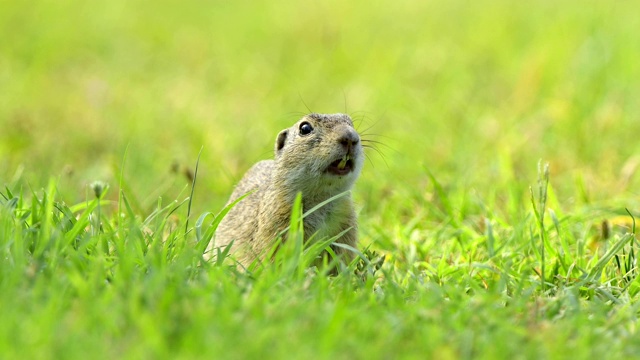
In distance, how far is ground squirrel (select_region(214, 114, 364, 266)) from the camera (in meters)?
4.25

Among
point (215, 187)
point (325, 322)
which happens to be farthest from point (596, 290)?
point (215, 187)

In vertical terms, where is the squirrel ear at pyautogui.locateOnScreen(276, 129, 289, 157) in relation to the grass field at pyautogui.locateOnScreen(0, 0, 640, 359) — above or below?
above

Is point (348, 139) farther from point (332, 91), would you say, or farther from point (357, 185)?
point (332, 91)

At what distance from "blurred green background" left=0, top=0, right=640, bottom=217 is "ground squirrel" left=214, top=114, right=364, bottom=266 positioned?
2.55 feet

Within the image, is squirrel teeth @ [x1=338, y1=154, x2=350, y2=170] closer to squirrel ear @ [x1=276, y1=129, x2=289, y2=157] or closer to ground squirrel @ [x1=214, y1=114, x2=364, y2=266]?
ground squirrel @ [x1=214, y1=114, x2=364, y2=266]

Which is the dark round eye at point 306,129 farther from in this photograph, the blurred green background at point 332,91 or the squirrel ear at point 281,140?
the blurred green background at point 332,91

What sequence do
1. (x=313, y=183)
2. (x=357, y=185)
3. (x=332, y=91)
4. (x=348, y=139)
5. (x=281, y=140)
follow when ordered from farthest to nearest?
(x=332, y=91) < (x=357, y=185) < (x=281, y=140) < (x=313, y=183) < (x=348, y=139)

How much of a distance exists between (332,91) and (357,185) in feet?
9.01

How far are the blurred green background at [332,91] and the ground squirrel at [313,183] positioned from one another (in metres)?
0.78

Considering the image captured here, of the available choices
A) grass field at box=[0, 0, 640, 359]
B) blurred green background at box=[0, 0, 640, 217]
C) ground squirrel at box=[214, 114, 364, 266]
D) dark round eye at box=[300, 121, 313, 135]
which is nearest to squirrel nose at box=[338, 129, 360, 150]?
ground squirrel at box=[214, 114, 364, 266]

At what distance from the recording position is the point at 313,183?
14.2 ft

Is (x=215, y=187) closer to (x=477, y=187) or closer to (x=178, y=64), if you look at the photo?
(x=477, y=187)

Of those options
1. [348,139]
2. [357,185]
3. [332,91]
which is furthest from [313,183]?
[332,91]

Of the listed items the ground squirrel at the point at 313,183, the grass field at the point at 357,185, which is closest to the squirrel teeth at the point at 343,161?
the ground squirrel at the point at 313,183
